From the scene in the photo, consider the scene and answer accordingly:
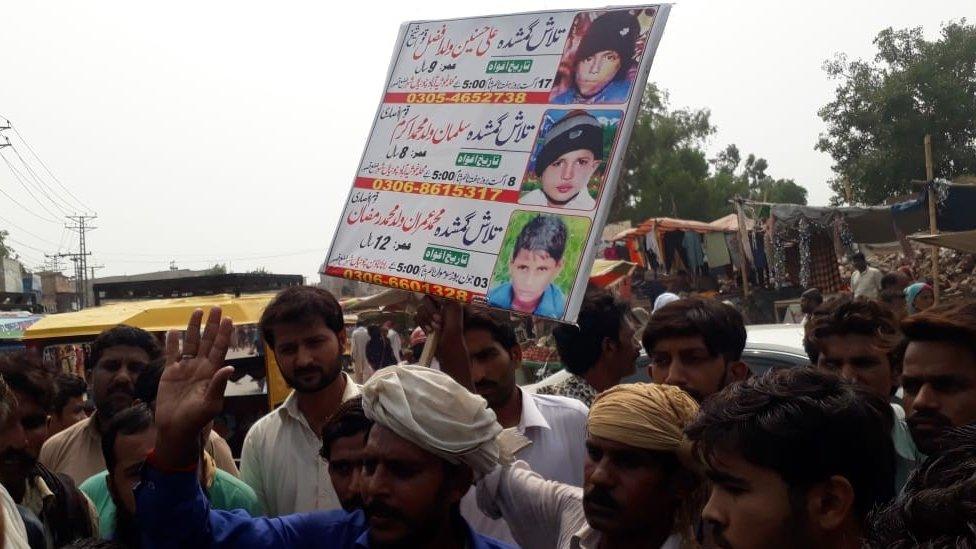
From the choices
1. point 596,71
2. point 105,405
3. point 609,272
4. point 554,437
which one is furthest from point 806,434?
point 609,272

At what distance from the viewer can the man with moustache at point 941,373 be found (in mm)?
2752

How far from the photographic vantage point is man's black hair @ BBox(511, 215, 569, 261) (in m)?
3.31

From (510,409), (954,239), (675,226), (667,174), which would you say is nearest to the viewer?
(510,409)

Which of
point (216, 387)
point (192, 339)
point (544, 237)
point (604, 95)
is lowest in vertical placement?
point (216, 387)

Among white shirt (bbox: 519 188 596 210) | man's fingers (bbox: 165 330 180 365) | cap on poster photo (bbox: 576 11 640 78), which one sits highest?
cap on poster photo (bbox: 576 11 640 78)

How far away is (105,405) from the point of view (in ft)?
15.4

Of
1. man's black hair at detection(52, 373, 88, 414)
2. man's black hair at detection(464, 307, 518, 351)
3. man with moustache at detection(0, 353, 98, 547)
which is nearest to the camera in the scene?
man with moustache at detection(0, 353, 98, 547)

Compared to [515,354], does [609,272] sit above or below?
below

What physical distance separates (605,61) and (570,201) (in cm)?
53

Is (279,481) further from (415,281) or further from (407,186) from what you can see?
(407,186)

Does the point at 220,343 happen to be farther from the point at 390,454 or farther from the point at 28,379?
the point at 28,379

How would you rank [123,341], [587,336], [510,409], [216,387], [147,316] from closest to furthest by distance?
[216,387]
[510,409]
[587,336]
[123,341]
[147,316]

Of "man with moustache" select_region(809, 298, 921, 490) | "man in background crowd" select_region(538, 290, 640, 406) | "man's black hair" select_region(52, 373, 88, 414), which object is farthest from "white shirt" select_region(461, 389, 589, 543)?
"man's black hair" select_region(52, 373, 88, 414)

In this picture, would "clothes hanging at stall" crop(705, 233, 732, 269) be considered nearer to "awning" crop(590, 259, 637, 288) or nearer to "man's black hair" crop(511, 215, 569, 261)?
"awning" crop(590, 259, 637, 288)
